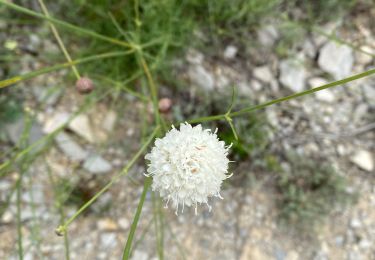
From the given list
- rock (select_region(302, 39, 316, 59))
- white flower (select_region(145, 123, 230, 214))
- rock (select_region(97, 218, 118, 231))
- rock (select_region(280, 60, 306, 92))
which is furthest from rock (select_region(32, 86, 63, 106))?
rock (select_region(302, 39, 316, 59))

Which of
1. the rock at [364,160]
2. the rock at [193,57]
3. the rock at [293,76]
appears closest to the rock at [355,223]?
the rock at [364,160]

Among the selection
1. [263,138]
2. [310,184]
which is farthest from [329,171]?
[263,138]

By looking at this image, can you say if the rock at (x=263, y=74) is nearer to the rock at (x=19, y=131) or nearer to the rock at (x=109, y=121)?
the rock at (x=109, y=121)

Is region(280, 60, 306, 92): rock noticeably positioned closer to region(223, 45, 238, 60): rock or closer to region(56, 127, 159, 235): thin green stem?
region(223, 45, 238, 60): rock

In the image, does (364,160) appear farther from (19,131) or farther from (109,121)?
(19,131)

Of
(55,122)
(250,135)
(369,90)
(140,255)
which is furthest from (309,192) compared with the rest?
(55,122)

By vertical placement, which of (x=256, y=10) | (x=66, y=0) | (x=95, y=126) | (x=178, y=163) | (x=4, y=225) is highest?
(x=66, y=0)

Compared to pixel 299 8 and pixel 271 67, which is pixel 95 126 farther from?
pixel 299 8
